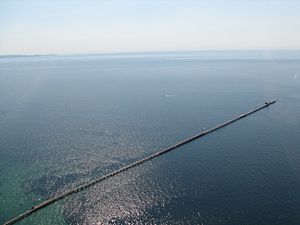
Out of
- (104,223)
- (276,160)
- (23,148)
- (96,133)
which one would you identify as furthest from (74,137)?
(276,160)

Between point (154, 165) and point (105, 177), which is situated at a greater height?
point (105, 177)

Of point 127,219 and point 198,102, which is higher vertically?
point 127,219

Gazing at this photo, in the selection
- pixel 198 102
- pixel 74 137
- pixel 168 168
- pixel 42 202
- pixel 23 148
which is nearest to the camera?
pixel 42 202

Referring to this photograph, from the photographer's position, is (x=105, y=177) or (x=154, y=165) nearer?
(x=105, y=177)

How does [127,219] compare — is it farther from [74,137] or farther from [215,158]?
[74,137]

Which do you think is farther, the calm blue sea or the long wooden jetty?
the long wooden jetty

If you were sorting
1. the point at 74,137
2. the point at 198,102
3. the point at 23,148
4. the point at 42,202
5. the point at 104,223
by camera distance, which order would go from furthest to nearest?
the point at 198,102 < the point at 74,137 < the point at 23,148 < the point at 42,202 < the point at 104,223

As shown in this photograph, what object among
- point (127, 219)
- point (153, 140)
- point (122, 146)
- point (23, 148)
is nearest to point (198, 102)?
point (153, 140)

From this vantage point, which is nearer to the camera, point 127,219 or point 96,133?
point 127,219

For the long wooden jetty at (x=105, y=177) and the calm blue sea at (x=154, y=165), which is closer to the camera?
the calm blue sea at (x=154, y=165)
